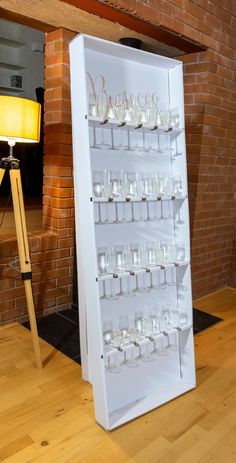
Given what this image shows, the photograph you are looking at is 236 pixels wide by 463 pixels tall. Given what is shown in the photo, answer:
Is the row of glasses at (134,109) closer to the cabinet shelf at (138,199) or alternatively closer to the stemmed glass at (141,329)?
the cabinet shelf at (138,199)

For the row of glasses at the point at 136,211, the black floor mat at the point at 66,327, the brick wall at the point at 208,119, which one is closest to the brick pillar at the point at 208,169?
the brick wall at the point at 208,119

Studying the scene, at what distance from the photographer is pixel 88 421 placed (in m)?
1.83

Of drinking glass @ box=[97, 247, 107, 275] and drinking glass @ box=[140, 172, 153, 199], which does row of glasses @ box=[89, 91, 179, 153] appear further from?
drinking glass @ box=[97, 247, 107, 275]

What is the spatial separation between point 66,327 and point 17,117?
1.58 metres

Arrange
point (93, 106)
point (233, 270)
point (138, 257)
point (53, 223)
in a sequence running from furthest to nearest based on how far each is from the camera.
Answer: point (233, 270) → point (53, 223) → point (138, 257) → point (93, 106)

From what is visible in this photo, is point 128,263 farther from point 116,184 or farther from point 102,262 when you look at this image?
point 116,184

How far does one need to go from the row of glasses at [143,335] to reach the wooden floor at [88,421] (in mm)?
273

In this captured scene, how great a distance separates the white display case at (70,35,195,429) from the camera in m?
1.75

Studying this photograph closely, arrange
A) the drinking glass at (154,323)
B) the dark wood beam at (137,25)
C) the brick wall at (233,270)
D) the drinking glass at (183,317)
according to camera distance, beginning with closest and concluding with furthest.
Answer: the drinking glass at (154,323), the drinking glass at (183,317), the dark wood beam at (137,25), the brick wall at (233,270)

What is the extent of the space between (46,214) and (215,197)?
1609 mm

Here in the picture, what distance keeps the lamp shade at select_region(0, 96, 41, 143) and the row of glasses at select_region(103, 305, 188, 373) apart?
1127 millimetres

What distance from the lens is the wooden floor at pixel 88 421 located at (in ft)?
5.33

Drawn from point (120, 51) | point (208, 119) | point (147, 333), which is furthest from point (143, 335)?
point (208, 119)

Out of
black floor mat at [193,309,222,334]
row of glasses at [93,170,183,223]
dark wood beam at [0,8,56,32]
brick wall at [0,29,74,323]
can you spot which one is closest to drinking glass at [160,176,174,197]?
A: row of glasses at [93,170,183,223]
